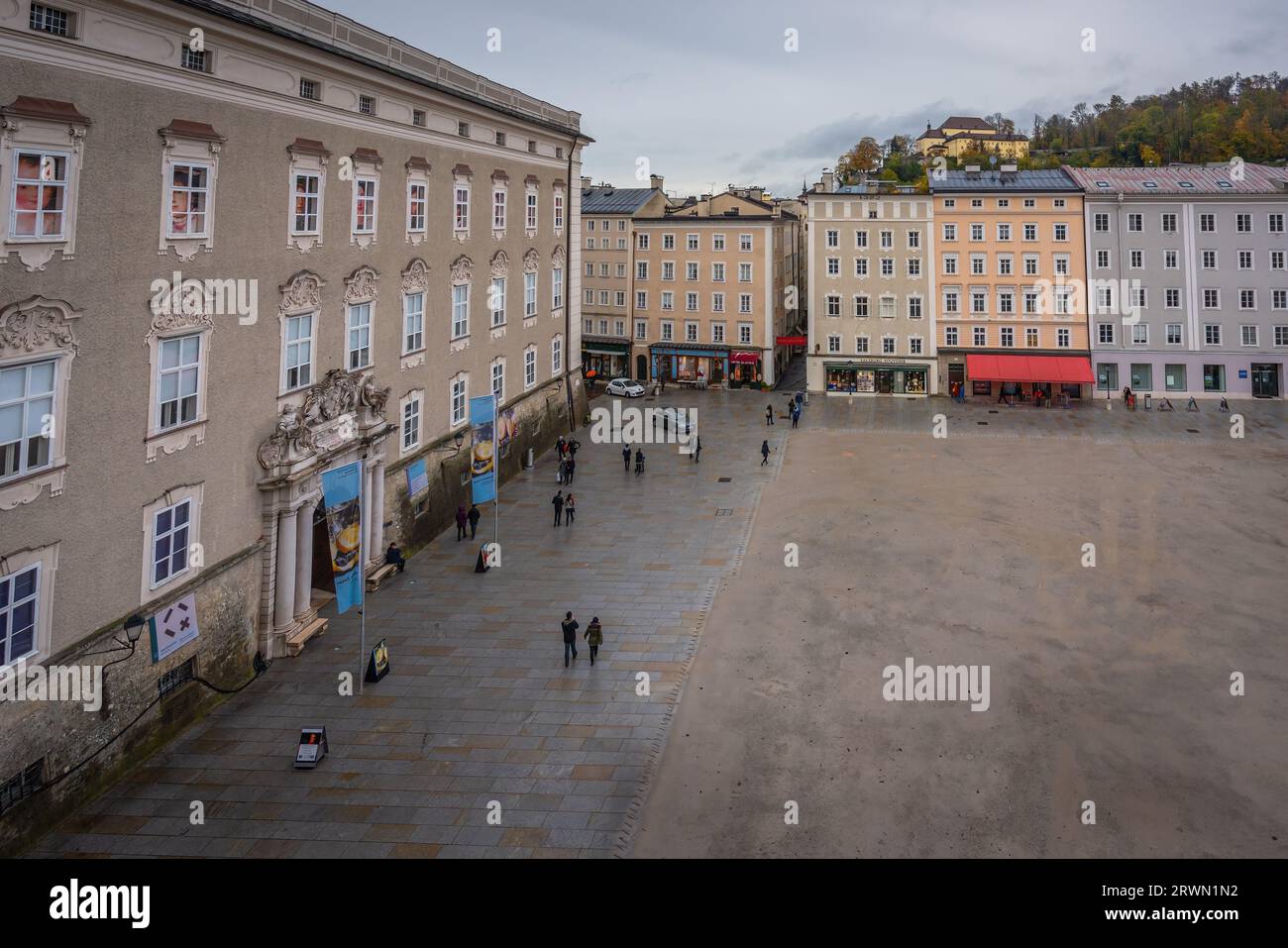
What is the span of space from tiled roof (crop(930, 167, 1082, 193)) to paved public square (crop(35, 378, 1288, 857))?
29.9 m

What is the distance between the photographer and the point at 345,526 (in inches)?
882

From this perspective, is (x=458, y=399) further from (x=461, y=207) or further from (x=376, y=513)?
(x=461, y=207)

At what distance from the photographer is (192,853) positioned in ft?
46.1

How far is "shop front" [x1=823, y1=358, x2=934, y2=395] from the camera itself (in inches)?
2376

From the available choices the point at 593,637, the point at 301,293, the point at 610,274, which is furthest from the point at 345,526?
the point at 610,274

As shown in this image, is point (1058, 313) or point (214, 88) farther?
point (1058, 313)

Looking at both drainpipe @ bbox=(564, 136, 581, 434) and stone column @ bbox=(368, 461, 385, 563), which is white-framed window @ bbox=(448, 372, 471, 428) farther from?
drainpipe @ bbox=(564, 136, 581, 434)

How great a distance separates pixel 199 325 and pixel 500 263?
18.6 metres

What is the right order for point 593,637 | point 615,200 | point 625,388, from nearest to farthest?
point 593,637 → point 625,388 → point 615,200

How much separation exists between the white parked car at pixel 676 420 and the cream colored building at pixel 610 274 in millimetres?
15832
